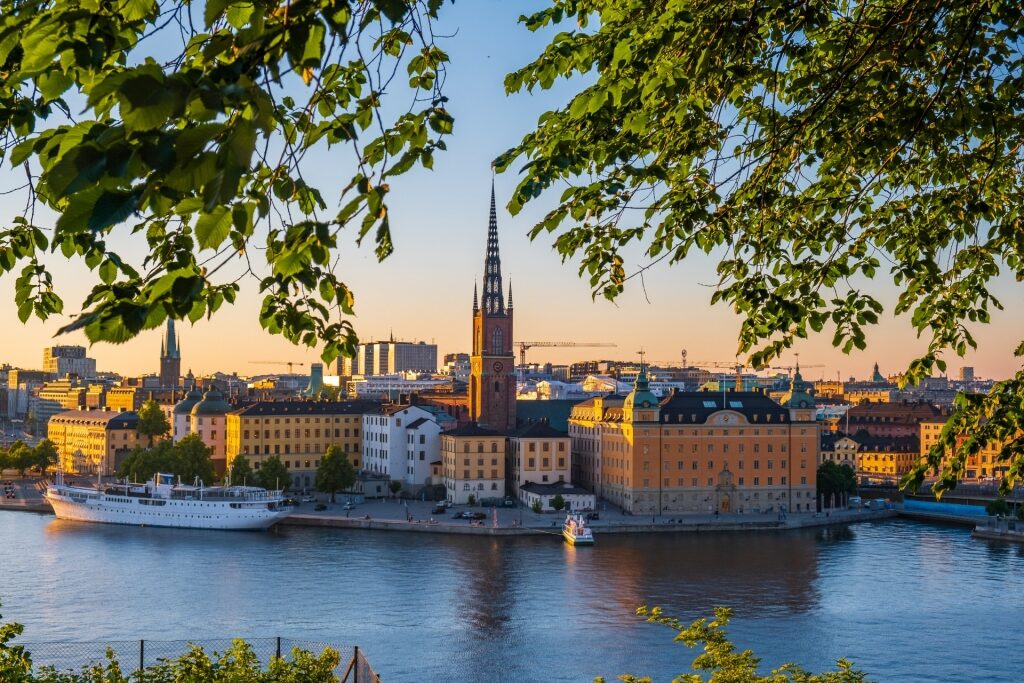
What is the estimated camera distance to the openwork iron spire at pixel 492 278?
45125 mm

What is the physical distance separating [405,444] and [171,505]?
8.89m

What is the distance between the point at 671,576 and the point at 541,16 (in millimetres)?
20249

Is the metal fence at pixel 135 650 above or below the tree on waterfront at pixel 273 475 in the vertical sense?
below

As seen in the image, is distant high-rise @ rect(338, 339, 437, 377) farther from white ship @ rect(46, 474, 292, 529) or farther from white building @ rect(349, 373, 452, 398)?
white ship @ rect(46, 474, 292, 529)

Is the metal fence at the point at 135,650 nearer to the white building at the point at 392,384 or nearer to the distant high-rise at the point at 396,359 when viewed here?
the white building at the point at 392,384

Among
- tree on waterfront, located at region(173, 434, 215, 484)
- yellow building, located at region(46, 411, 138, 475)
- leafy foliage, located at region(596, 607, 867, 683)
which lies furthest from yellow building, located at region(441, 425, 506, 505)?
leafy foliage, located at region(596, 607, 867, 683)

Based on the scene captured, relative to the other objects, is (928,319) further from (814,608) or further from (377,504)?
(377,504)

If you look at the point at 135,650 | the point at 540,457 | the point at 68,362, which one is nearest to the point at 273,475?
the point at 540,457

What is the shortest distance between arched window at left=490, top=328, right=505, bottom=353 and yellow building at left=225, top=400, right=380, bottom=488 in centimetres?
604

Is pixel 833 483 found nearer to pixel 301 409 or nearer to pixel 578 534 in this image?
pixel 578 534

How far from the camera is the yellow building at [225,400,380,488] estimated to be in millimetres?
40906

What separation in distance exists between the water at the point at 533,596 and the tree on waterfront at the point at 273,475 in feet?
20.9

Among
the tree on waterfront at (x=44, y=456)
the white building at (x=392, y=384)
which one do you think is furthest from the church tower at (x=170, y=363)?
the tree on waterfront at (x=44, y=456)

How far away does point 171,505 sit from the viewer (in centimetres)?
3269
